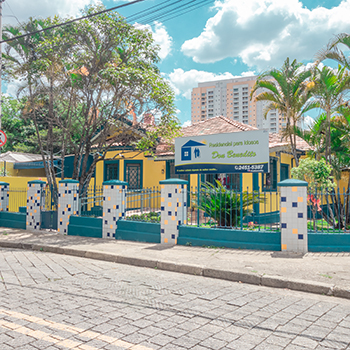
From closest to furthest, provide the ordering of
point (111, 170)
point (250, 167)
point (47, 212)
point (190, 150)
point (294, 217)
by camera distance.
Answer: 1. point (294, 217)
2. point (250, 167)
3. point (47, 212)
4. point (190, 150)
5. point (111, 170)

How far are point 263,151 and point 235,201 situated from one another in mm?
2357

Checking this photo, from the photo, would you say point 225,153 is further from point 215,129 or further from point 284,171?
point 284,171

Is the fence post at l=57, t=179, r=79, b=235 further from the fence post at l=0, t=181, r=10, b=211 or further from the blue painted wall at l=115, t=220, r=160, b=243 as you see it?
the fence post at l=0, t=181, r=10, b=211

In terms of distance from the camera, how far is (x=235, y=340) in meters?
3.50

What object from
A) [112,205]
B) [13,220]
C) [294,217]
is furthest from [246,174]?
[13,220]

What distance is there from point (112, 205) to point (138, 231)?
120 cm

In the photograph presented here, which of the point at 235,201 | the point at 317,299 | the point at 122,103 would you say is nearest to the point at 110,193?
the point at 235,201

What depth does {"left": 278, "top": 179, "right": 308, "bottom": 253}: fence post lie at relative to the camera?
7.81m

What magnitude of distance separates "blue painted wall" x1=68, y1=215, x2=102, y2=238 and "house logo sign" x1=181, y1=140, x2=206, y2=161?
4077mm

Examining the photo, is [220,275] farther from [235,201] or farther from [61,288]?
[235,201]

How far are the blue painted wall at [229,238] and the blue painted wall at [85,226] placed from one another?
298 cm

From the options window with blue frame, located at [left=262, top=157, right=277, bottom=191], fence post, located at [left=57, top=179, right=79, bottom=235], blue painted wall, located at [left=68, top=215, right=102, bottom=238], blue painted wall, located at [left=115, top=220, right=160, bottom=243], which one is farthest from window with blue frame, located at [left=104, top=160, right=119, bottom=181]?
blue painted wall, located at [left=115, top=220, right=160, bottom=243]

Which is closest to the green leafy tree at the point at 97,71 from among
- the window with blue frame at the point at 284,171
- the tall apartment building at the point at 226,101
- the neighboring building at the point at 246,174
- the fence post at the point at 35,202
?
the fence post at the point at 35,202

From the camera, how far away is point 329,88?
415 inches
